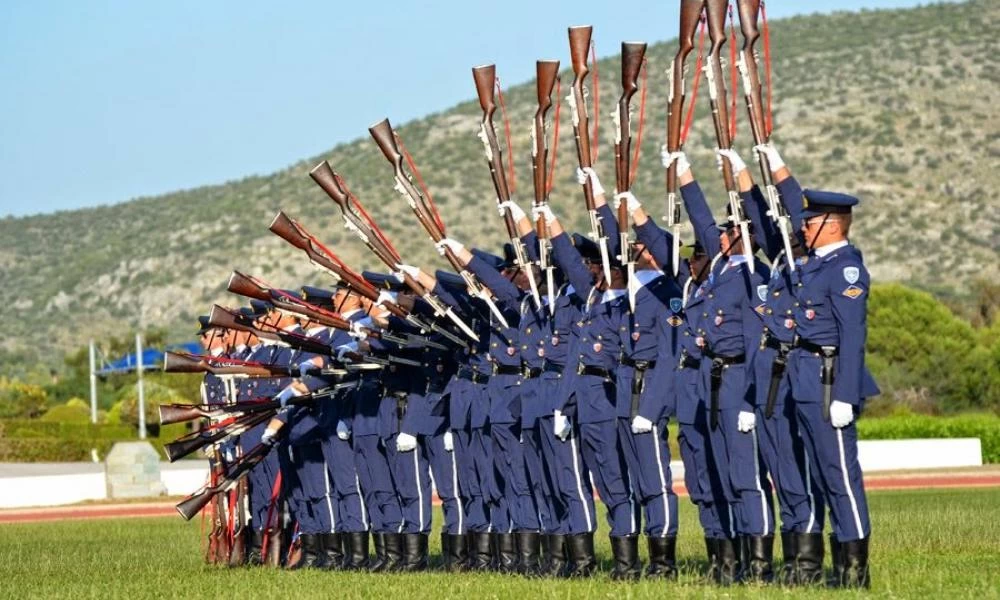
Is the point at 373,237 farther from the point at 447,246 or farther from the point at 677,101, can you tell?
the point at 677,101

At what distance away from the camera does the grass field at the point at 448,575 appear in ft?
31.5

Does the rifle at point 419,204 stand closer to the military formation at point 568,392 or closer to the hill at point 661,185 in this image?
the military formation at point 568,392

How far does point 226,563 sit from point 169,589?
10.7 ft

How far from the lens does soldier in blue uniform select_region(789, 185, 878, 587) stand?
9586 millimetres

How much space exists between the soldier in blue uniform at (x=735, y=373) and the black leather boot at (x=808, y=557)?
300 mm

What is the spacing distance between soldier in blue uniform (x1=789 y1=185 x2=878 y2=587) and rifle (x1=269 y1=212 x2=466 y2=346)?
369 cm

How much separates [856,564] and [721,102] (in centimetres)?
Result: 277

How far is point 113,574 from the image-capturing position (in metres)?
13.6

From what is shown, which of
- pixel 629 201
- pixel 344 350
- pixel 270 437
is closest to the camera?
pixel 629 201

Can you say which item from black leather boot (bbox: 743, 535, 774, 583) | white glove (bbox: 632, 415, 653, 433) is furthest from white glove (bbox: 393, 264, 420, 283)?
black leather boot (bbox: 743, 535, 774, 583)

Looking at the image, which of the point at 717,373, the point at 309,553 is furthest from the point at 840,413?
the point at 309,553

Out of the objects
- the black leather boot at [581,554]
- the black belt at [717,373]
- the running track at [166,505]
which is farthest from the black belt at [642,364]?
the running track at [166,505]

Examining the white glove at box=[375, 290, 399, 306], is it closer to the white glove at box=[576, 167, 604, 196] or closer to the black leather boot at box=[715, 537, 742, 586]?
the white glove at box=[576, 167, 604, 196]

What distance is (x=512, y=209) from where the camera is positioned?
11914 millimetres
